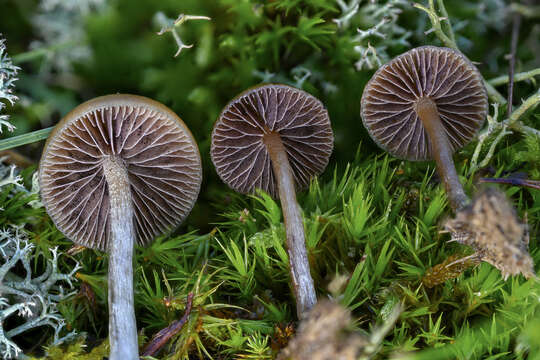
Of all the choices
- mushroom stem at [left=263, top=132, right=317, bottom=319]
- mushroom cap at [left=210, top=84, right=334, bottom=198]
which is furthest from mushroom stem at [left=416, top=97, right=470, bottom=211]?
mushroom stem at [left=263, top=132, right=317, bottom=319]

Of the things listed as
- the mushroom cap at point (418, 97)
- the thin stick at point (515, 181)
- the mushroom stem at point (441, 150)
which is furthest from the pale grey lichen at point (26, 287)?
the thin stick at point (515, 181)

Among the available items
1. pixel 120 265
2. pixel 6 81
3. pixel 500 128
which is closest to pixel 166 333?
pixel 120 265

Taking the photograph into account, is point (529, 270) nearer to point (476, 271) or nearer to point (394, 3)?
point (476, 271)

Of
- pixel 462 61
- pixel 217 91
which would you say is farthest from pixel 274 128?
pixel 462 61

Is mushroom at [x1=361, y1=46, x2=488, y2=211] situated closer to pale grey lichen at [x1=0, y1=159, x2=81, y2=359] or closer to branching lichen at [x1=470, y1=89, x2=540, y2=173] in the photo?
branching lichen at [x1=470, y1=89, x2=540, y2=173]

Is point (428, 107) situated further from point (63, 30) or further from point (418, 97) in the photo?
point (63, 30)

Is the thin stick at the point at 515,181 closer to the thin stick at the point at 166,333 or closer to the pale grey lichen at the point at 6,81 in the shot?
the thin stick at the point at 166,333

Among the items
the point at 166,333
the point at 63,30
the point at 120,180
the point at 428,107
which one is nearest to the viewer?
Result: the point at 166,333
